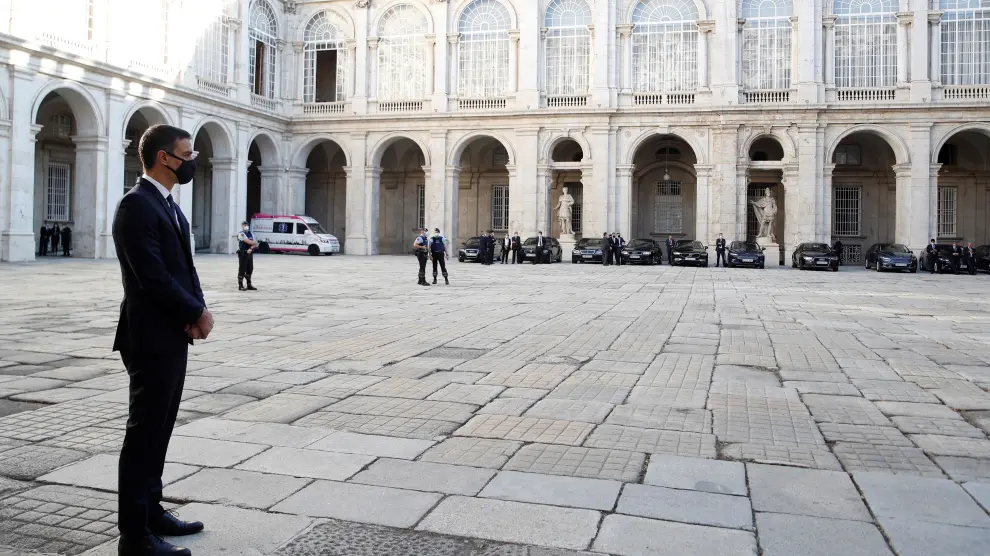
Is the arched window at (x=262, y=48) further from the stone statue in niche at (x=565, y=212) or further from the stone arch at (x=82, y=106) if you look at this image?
the stone statue in niche at (x=565, y=212)

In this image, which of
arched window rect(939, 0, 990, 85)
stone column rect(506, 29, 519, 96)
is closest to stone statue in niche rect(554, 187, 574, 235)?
stone column rect(506, 29, 519, 96)

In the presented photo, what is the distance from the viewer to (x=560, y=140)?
125 feet

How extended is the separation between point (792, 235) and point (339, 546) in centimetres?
3492

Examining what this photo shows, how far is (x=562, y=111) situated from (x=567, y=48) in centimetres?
307

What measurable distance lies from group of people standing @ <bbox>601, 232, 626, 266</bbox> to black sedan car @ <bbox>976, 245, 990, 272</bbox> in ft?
46.9

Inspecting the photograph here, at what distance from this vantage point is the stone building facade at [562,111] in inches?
1305

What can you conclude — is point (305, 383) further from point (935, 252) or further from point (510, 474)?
point (935, 252)

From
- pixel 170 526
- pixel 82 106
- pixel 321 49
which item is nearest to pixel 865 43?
pixel 321 49

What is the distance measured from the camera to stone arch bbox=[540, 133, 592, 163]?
3722cm

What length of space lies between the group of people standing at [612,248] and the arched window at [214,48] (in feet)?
59.5

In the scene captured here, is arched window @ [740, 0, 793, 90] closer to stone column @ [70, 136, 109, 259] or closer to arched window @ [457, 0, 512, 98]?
arched window @ [457, 0, 512, 98]

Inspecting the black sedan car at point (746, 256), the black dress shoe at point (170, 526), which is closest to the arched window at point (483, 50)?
the black sedan car at point (746, 256)

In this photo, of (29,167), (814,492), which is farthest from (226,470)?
(29,167)

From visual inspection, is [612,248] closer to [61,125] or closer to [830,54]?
[830,54]
